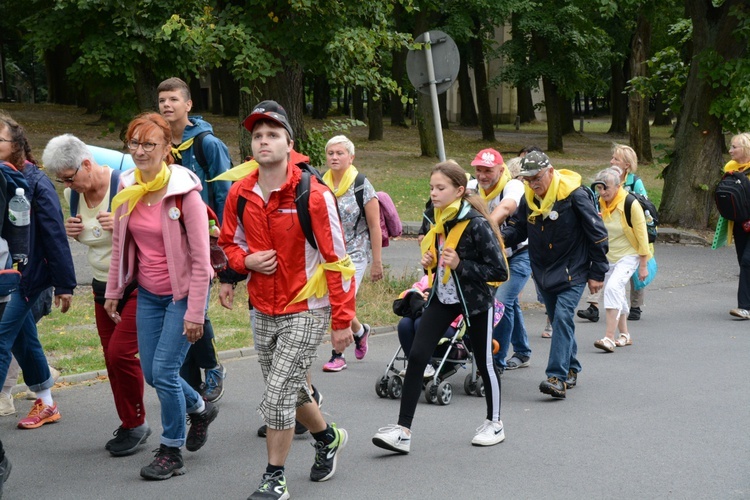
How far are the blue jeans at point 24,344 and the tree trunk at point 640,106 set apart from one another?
25.7m

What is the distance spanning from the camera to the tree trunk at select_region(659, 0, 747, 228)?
1848 cm

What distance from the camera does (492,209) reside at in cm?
830

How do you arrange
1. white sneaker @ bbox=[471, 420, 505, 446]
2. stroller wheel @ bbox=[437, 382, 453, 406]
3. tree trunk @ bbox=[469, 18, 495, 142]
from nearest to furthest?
1. white sneaker @ bbox=[471, 420, 505, 446]
2. stroller wheel @ bbox=[437, 382, 453, 406]
3. tree trunk @ bbox=[469, 18, 495, 142]

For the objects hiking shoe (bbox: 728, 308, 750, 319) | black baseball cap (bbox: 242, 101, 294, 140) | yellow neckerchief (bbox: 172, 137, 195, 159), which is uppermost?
black baseball cap (bbox: 242, 101, 294, 140)

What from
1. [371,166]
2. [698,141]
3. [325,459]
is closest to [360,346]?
[325,459]

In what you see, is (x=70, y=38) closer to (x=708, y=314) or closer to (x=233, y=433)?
(x=708, y=314)

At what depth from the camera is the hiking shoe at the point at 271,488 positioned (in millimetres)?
5129

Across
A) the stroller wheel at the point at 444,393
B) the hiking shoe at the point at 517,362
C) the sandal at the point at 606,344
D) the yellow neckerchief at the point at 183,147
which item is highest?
the yellow neckerchief at the point at 183,147

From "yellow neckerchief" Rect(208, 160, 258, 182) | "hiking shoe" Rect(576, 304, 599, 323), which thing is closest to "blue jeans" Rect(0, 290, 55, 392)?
"yellow neckerchief" Rect(208, 160, 258, 182)

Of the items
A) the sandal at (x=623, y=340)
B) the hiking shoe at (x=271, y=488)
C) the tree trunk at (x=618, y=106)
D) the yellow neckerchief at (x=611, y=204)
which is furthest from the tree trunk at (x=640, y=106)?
the hiking shoe at (x=271, y=488)

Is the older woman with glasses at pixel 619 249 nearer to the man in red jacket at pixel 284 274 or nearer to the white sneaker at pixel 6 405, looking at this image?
the man in red jacket at pixel 284 274

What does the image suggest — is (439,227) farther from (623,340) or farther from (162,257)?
(623,340)

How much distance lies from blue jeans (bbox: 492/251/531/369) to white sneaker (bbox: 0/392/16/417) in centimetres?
374

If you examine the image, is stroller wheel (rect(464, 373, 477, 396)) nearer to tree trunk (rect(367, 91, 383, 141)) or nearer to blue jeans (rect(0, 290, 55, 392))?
blue jeans (rect(0, 290, 55, 392))
